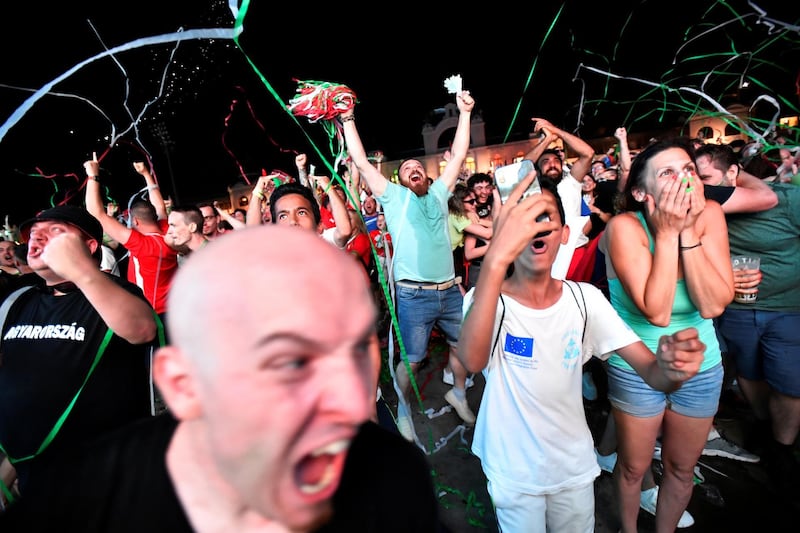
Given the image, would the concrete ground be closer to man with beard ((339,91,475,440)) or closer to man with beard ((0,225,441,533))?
man with beard ((339,91,475,440))

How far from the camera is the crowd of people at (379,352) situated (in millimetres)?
684

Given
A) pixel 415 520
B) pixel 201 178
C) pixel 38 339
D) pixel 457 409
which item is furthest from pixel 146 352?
pixel 201 178

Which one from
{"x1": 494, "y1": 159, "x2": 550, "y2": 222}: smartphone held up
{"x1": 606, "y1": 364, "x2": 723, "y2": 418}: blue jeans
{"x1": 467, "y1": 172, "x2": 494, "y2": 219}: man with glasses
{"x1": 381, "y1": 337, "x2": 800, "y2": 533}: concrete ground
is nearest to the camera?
{"x1": 494, "y1": 159, "x2": 550, "y2": 222}: smartphone held up

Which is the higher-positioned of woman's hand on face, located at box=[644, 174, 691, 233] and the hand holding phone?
the hand holding phone

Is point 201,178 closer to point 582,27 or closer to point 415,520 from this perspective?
point 582,27

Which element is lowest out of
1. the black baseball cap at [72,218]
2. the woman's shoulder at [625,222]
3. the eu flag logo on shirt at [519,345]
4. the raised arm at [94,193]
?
the eu flag logo on shirt at [519,345]

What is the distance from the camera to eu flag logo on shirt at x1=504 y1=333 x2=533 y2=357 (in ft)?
5.73

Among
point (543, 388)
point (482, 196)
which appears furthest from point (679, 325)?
point (482, 196)

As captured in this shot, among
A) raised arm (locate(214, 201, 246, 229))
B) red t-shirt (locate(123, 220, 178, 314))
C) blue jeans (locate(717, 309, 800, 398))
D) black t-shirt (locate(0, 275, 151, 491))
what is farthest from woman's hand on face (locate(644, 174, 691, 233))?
red t-shirt (locate(123, 220, 178, 314))

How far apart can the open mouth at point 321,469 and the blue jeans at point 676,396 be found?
1880 mm

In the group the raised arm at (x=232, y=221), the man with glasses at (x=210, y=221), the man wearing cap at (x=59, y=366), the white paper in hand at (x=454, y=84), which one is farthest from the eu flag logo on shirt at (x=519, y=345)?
the man with glasses at (x=210, y=221)

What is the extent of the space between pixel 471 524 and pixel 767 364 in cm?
244

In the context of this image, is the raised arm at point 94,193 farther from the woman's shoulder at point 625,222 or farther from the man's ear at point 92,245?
the woman's shoulder at point 625,222

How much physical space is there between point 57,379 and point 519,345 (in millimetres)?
2233
